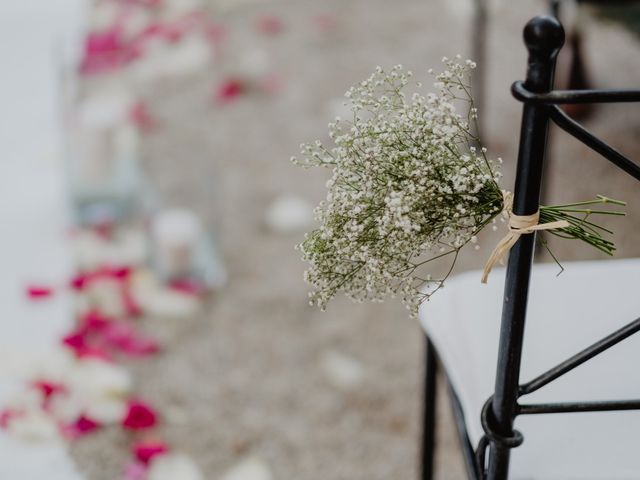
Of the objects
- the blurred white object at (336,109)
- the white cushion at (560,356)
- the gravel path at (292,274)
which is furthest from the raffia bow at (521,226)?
the blurred white object at (336,109)

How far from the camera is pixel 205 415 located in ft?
5.87

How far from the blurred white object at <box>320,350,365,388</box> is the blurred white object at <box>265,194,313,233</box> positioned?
0.54 m

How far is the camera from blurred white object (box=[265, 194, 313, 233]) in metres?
2.40

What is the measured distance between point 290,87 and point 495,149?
0.90 m

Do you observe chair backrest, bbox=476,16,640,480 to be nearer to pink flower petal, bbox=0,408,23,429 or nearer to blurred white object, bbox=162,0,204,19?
pink flower petal, bbox=0,408,23,429

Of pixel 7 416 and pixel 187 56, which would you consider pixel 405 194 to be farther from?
pixel 187 56

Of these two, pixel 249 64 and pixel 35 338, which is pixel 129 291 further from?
pixel 249 64

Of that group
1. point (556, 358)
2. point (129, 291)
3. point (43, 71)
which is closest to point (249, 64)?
point (43, 71)

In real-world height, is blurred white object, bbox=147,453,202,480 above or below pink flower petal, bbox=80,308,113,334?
below

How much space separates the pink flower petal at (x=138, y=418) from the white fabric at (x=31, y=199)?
14 cm

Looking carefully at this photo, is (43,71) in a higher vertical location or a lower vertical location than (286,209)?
higher

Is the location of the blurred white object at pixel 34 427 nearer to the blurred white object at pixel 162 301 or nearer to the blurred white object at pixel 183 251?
the blurred white object at pixel 162 301

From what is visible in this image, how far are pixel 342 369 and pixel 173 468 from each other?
0.48 meters

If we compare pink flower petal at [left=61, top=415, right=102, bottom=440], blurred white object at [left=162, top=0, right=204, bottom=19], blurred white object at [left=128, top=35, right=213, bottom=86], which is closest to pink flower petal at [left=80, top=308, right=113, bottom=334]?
pink flower petal at [left=61, top=415, right=102, bottom=440]
